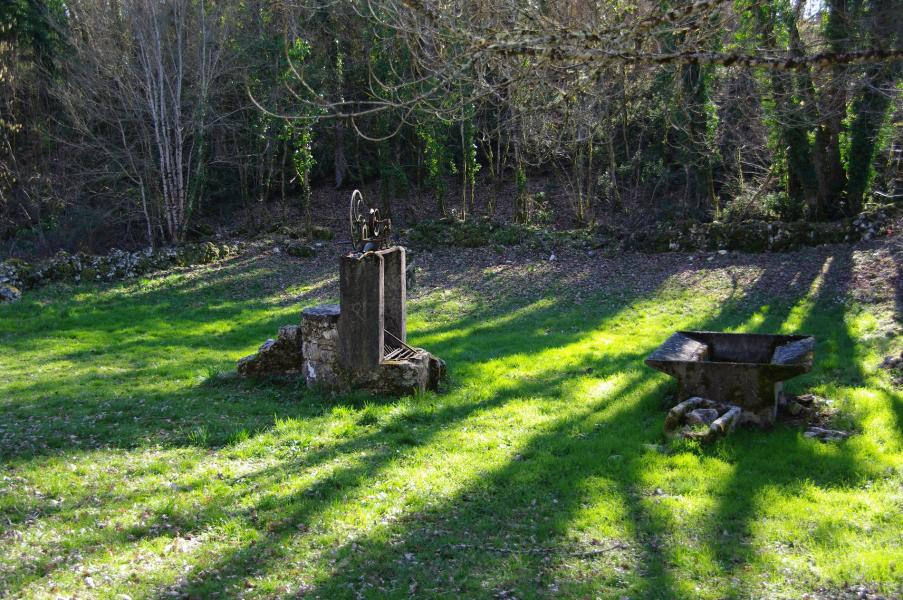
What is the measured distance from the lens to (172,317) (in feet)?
52.2

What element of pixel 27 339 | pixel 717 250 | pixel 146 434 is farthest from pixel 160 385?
pixel 717 250

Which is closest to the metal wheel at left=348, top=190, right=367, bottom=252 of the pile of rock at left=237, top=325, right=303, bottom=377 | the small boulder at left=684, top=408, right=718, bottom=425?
the pile of rock at left=237, top=325, right=303, bottom=377

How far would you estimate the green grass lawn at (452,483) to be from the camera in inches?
199

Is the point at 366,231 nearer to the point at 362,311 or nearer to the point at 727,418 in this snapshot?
the point at 362,311

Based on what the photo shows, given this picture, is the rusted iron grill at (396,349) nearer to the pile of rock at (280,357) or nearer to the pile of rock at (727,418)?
the pile of rock at (280,357)

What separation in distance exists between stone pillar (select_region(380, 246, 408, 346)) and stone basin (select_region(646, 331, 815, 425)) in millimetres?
3543

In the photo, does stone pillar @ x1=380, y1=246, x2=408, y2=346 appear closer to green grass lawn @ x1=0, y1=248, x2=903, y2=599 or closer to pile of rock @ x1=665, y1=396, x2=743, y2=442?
green grass lawn @ x1=0, y1=248, x2=903, y2=599

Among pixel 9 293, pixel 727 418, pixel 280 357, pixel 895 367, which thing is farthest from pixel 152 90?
pixel 895 367

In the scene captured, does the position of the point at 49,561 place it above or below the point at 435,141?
below

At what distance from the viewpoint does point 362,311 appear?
30.5 feet

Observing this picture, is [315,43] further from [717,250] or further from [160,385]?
[160,385]

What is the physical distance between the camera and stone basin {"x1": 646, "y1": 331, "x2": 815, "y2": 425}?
7695 millimetres

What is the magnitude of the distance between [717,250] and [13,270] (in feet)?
55.9

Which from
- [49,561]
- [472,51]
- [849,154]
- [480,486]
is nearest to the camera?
[49,561]
